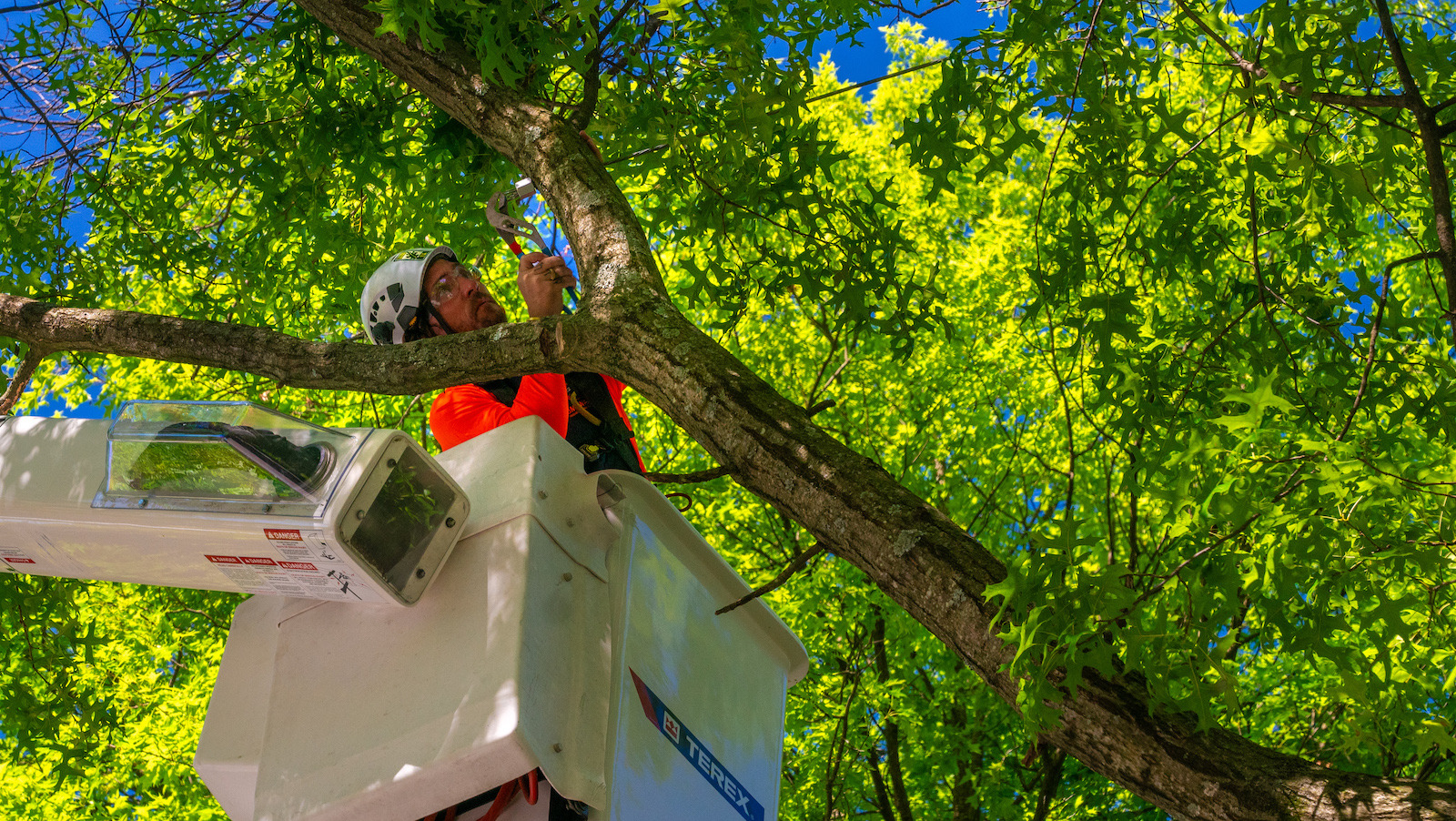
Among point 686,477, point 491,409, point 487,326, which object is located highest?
point 487,326

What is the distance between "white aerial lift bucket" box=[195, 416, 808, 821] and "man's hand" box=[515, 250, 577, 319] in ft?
4.20

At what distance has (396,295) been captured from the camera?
13.2 feet

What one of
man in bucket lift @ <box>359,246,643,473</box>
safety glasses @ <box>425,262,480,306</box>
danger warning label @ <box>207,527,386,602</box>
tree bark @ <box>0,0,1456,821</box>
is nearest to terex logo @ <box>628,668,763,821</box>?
tree bark @ <box>0,0,1456,821</box>

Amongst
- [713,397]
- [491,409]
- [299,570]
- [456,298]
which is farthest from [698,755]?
[456,298]

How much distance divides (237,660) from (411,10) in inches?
73.9

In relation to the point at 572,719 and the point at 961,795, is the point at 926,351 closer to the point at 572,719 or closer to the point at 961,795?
the point at 961,795

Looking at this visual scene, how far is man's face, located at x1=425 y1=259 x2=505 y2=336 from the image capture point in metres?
4.06

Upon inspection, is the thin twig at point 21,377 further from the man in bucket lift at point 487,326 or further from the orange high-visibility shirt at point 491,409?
the orange high-visibility shirt at point 491,409

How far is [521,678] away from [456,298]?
7.44ft

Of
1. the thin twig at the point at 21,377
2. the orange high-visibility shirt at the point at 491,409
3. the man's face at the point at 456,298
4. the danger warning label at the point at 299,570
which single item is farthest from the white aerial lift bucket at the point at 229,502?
the man's face at the point at 456,298

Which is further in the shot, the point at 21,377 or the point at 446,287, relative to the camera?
the point at 446,287

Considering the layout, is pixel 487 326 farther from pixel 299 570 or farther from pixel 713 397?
pixel 299 570

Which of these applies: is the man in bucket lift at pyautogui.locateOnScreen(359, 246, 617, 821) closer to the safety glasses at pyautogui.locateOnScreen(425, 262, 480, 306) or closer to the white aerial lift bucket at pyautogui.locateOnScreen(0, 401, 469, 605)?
the safety glasses at pyautogui.locateOnScreen(425, 262, 480, 306)

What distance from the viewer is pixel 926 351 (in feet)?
31.3
